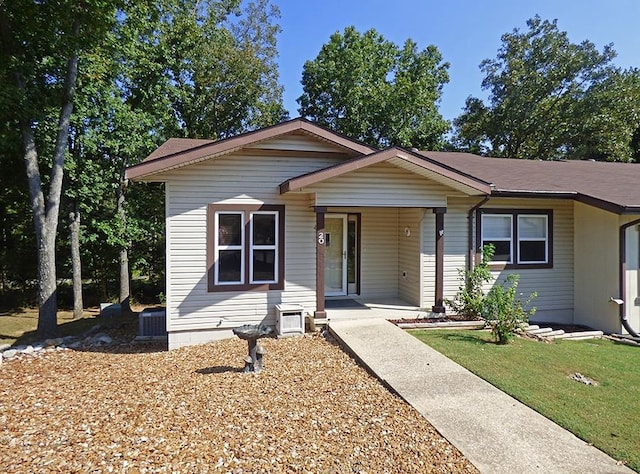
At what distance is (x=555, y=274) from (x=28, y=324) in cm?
1607

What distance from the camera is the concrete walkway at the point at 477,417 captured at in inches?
141

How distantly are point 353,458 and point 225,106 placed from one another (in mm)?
20762

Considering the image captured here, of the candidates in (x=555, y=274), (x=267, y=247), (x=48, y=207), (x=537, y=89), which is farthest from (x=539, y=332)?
(x=537, y=89)

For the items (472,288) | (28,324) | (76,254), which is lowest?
(28,324)

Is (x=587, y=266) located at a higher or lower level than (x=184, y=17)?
lower

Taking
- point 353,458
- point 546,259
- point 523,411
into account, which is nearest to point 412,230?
point 546,259

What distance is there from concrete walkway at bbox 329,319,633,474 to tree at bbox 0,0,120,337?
28.5 feet

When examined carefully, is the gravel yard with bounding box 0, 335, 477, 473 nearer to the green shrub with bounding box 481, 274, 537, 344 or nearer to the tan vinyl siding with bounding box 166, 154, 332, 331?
the tan vinyl siding with bounding box 166, 154, 332, 331

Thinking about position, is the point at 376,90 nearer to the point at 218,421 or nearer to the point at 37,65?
the point at 37,65

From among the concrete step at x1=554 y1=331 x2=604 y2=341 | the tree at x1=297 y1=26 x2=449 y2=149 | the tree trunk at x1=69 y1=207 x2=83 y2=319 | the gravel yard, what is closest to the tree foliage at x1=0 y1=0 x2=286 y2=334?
the tree trunk at x1=69 y1=207 x2=83 y2=319

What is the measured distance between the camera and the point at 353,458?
3.67 meters

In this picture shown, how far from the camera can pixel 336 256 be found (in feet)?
34.5

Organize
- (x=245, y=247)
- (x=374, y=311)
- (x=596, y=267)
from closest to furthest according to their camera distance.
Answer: (x=245, y=247) < (x=374, y=311) < (x=596, y=267)

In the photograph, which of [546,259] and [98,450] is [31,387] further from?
[546,259]
